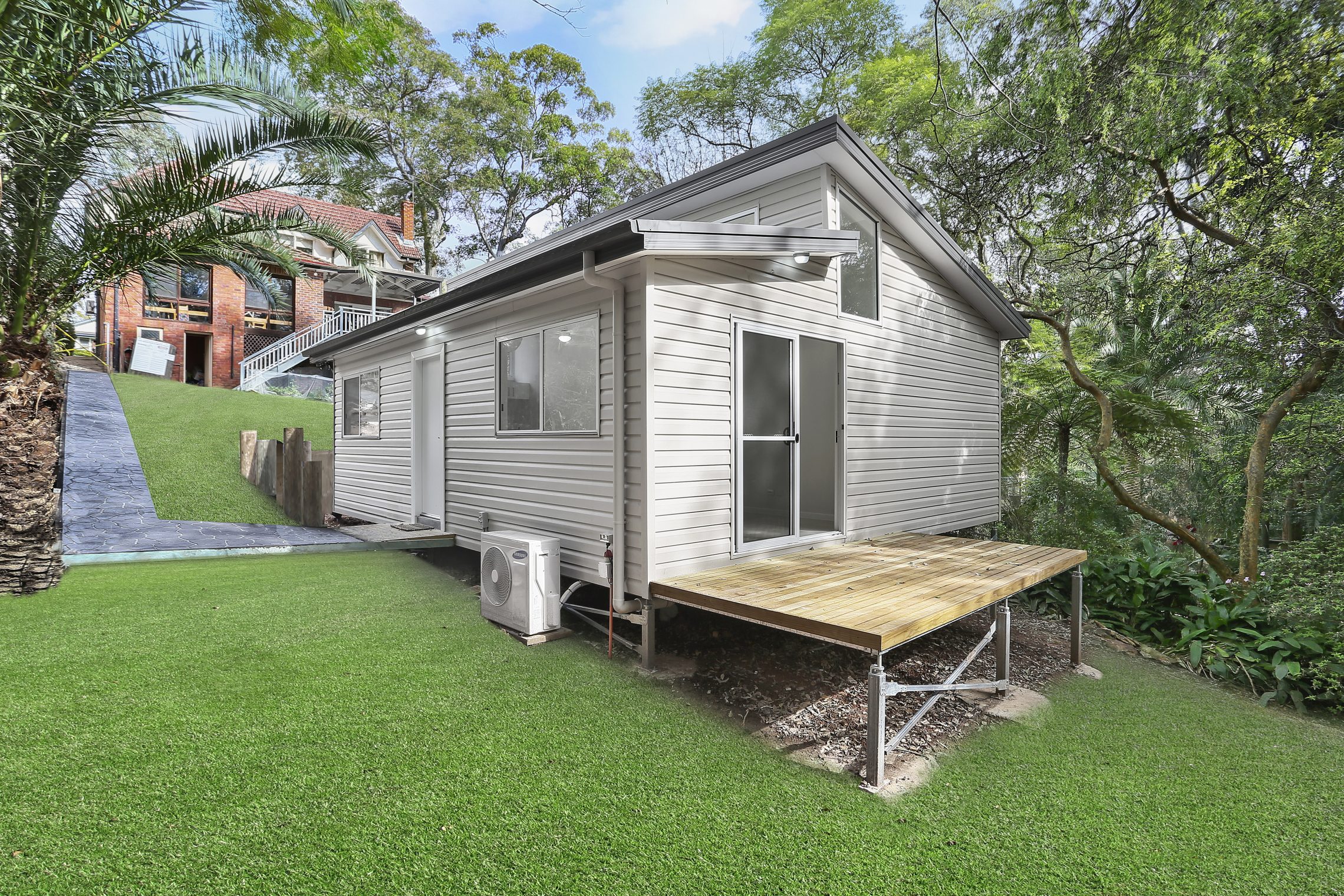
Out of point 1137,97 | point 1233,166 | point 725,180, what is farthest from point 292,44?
point 1233,166

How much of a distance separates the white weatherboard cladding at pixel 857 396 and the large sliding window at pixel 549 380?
70 centimetres

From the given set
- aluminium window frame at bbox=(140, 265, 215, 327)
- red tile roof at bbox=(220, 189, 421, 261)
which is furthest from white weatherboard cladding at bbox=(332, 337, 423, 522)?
red tile roof at bbox=(220, 189, 421, 261)

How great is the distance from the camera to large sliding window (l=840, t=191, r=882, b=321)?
5.87 meters

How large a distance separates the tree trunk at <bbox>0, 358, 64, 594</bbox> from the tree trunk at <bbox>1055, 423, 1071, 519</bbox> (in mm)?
11207

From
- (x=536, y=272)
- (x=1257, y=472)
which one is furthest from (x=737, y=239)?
(x=1257, y=472)

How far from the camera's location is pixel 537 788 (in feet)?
8.96

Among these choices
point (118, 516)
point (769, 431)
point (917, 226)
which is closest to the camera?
point (769, 431)

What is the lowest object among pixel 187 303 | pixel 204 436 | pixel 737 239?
pixel 204 436

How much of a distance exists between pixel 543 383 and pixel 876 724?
356cm

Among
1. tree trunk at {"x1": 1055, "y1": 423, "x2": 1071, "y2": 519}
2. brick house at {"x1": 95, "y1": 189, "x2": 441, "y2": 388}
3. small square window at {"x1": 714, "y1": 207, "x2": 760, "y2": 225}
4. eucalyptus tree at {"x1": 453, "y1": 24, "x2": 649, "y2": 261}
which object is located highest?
eucalyptus tree at {"x1": 453, "y1": 24, "x2": 649, "y2": 261}

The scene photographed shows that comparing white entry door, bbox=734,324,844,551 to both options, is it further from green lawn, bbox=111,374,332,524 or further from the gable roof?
green lawn, bbox=111,374,332,524

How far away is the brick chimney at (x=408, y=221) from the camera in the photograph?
22.5 meters

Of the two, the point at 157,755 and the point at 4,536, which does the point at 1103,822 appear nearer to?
the point at 157,755

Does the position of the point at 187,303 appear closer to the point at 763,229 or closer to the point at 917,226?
the point at 763,229
